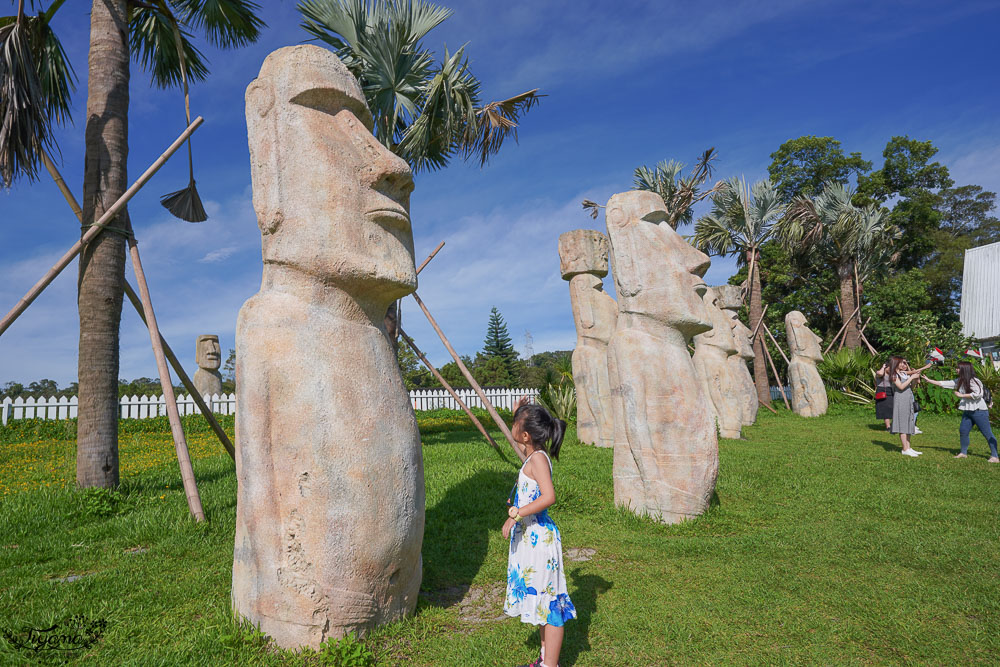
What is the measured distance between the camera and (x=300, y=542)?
289cm

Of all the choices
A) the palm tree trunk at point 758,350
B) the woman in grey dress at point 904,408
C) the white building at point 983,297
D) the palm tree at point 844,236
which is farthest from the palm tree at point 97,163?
the white building at point 983,297

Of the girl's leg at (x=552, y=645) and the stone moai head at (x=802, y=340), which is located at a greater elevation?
the stone moai head at (x=802, y=340)

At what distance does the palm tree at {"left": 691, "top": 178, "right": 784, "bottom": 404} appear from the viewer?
1883 centimetres

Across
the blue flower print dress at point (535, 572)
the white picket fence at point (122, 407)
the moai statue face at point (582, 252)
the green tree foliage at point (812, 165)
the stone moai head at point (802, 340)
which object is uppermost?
the green tree foliage at point (812, 165)

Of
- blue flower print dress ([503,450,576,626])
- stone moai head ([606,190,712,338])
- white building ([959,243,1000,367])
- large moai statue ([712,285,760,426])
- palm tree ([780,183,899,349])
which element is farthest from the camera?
white building ([959,243,1000,367])

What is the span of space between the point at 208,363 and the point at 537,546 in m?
16.0

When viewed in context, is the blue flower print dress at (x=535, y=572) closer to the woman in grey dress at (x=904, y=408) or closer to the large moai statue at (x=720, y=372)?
the woman in grey dress at (x=904, y=408)

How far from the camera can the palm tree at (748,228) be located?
18828mm

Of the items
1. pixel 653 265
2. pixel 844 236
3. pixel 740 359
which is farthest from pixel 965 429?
pixel 844 236

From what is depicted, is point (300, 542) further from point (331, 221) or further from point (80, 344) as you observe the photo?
point (80, 344)

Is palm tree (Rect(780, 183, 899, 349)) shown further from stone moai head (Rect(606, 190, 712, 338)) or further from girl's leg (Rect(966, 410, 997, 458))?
stone moai head (Rect(606, 190, 712, 338))

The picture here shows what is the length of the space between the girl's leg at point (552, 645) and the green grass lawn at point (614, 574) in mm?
312

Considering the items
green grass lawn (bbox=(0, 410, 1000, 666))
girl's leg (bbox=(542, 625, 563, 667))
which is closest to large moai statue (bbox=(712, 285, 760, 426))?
green grass lawn (bbox=(0, 410, 1000, 666))

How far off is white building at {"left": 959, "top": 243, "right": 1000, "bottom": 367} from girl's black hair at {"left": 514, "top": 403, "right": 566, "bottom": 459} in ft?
84.7
